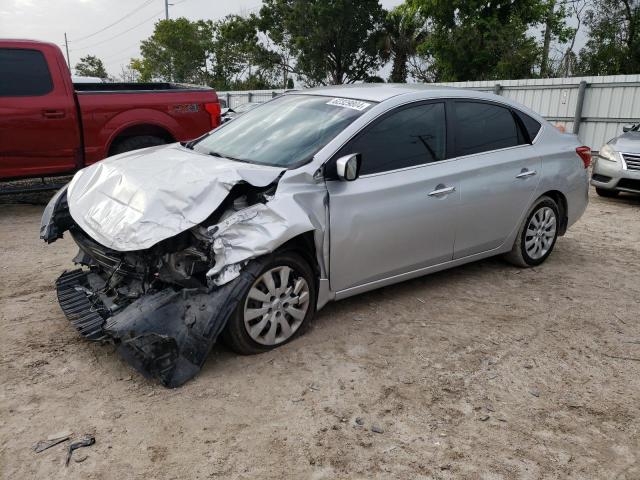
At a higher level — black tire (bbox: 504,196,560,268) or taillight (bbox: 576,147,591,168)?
taillight (bbox: 576,147,591,168)

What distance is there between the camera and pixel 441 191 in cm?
416

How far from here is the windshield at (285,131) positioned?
3.81m

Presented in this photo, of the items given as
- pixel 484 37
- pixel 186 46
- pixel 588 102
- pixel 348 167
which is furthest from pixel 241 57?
pixel 348 167

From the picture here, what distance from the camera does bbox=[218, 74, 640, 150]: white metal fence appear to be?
1299 centimetres

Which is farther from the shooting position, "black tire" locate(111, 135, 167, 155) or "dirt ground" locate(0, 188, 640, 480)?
"black tire" locate(111, 135, 167, 155)

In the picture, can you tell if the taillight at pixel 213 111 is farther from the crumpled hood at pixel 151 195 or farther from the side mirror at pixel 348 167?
the side mirror at pixel 348 167

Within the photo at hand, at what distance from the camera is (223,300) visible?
3.10m

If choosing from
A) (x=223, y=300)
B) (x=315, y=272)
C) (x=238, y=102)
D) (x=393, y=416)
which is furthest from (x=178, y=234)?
(x=238, y=102)

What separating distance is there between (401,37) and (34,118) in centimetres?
3144

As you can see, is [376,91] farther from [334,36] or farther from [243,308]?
[334,36]

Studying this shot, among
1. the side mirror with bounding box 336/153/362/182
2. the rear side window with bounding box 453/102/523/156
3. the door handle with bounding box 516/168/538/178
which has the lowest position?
the door handle with bounding box 516/168/538/178

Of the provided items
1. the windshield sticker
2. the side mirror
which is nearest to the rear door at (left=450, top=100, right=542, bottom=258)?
the windshield sticker

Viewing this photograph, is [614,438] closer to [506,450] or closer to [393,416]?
[506,450]

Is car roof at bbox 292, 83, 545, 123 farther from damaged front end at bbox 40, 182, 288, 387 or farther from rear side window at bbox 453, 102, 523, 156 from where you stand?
damaged front end at bbox 40, 182, 288, 387
